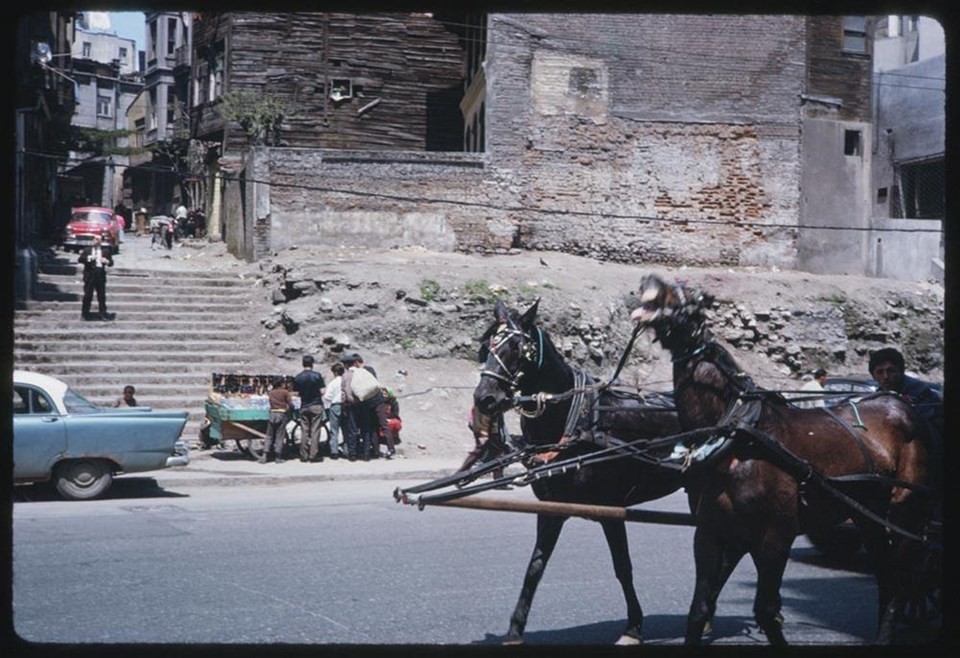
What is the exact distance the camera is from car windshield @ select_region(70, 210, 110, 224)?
3859 cm

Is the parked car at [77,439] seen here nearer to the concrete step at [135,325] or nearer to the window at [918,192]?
the concrete step at [135,325]

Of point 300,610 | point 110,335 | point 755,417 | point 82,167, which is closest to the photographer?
point 755,417

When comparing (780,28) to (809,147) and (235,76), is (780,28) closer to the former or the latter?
(809,147)

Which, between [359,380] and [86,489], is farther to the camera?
[359,380]

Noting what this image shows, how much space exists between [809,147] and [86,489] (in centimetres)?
2455

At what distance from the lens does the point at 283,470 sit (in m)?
18.3

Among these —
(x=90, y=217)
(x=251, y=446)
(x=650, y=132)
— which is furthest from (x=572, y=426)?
(x=90, y=217)

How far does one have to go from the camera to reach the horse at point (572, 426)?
8.12 m

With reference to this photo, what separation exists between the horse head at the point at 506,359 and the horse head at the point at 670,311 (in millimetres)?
1282

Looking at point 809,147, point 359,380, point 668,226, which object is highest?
point 809,147

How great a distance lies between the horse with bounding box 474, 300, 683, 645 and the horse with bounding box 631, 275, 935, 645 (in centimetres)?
82

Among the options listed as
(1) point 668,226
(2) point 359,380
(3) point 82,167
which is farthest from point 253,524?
(3) point 82,167

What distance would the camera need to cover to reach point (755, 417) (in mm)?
7113

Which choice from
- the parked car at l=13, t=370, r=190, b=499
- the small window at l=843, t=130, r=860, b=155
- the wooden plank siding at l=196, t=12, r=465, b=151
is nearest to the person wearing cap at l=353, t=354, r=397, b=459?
the parked car at l=13, t=370, r=190, b=499
